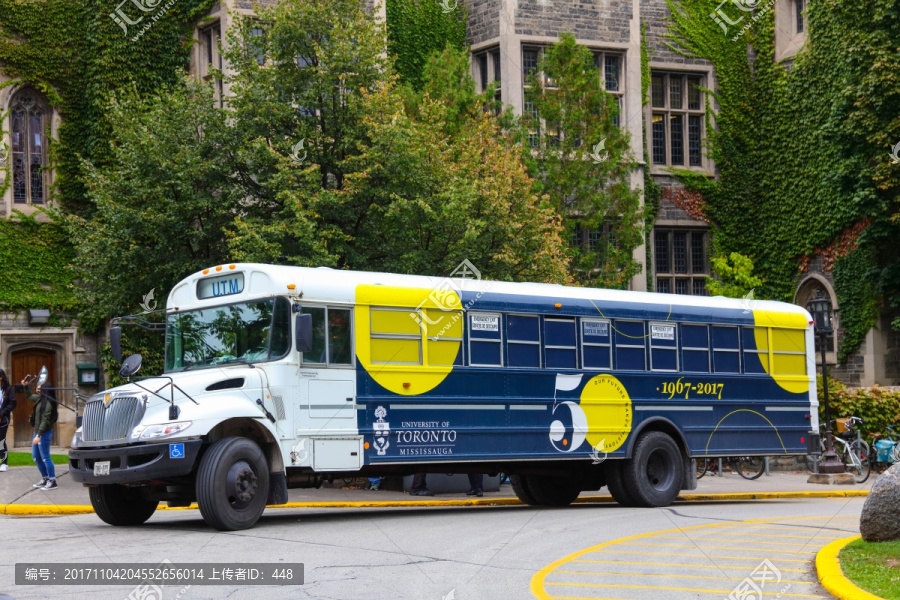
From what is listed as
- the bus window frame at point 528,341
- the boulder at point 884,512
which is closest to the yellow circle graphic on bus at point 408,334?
the bus window frame at point 528,341

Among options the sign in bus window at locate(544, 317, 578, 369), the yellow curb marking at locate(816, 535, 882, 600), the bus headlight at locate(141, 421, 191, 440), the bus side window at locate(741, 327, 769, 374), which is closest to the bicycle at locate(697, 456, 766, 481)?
the bus side window at locate(741, 327, 769, 374)

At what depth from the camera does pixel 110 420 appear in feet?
44.3

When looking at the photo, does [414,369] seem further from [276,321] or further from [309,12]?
[309,12]

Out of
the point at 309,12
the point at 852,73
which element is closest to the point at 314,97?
the point at 309,12

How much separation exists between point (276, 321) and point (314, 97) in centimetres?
714

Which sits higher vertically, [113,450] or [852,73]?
[852,73]

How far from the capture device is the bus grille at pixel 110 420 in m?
13.4

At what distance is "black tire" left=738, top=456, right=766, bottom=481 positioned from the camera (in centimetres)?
2440

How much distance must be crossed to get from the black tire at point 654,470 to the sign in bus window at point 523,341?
2188 mm

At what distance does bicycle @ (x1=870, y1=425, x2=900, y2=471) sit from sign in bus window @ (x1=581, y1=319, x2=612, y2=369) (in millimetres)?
10247

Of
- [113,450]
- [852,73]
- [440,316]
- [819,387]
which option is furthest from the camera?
[852,73]

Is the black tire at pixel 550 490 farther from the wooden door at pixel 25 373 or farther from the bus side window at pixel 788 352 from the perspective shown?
the wooden door at pixel 25 373

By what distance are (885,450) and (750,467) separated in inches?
112

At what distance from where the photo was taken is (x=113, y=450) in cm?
1324
